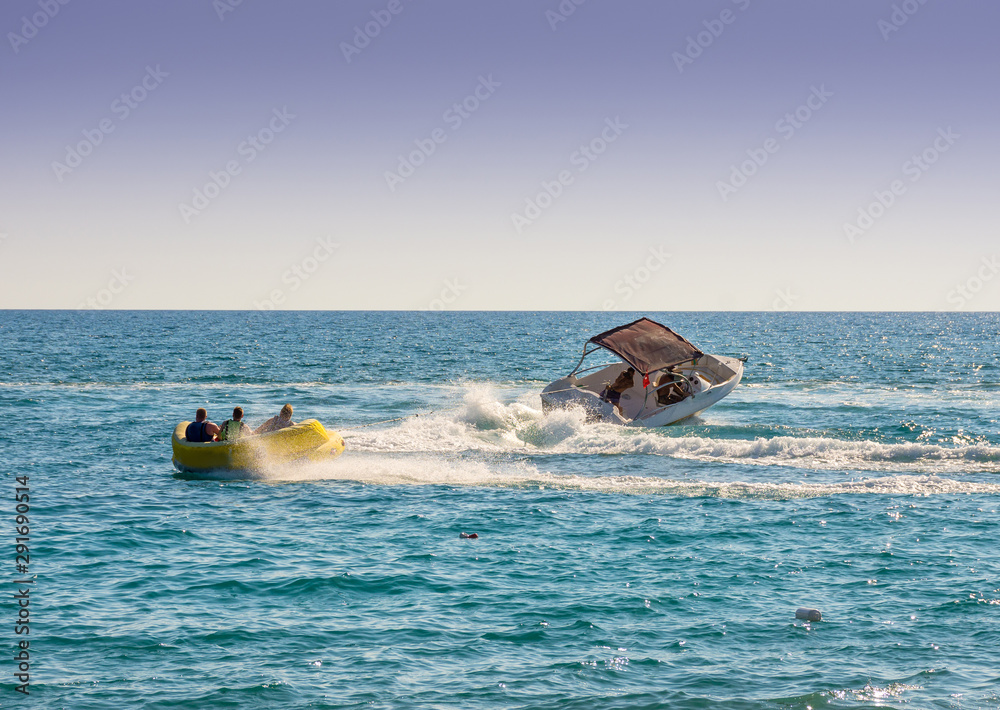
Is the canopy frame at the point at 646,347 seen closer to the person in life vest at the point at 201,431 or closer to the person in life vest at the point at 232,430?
the person in life vest at the point at 232,430

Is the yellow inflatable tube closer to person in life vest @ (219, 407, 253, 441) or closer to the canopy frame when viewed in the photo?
person in life vest @ (219, 407, 253, 441)

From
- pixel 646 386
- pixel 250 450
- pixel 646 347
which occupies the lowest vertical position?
pixel 250 450

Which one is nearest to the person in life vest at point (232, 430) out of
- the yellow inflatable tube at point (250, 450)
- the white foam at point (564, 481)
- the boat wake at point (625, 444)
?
the yellow inflatable tube at point (250, 450)

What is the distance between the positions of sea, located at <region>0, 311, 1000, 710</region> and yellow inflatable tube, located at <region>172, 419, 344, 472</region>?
0.40 meters

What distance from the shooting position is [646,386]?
28.9m

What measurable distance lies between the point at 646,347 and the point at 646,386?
146 cm

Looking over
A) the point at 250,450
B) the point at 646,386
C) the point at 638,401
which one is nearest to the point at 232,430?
the point at 250,450

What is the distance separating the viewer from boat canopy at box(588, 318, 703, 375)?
28.6 metres

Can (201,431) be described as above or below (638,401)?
below

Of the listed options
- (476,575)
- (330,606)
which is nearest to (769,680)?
(476,575)

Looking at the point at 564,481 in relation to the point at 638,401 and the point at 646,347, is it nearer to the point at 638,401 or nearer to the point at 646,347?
the point at 638,401

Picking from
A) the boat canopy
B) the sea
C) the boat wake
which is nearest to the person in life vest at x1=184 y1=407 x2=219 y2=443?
the sea

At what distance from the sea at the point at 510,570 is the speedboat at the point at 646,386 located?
91 centimetres

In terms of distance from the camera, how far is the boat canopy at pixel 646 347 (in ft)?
93.8
